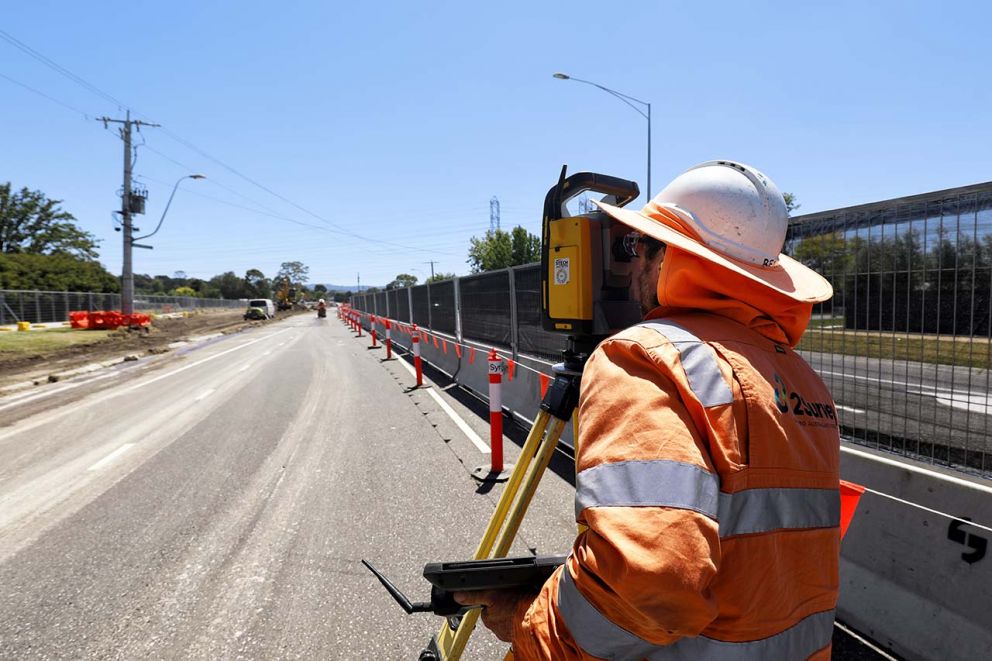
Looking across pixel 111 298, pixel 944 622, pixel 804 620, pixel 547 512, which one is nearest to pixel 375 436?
pixel 547 512

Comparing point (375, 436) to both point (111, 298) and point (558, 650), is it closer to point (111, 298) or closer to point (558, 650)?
point (558, 650)

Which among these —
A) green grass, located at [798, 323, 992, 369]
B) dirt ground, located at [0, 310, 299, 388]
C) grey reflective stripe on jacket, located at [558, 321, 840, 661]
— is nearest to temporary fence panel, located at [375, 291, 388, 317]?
dirt ground, located at [0, 310, 299, 388]

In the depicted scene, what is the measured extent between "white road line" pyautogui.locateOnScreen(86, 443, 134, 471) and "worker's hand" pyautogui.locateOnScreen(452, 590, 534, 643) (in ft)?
19.4

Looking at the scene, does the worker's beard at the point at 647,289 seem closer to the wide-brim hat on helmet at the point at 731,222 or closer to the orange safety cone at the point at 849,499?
the wide-brim hat on helmet at the point at 731,222

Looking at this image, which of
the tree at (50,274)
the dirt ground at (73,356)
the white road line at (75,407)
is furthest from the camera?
the tree at (50,274)

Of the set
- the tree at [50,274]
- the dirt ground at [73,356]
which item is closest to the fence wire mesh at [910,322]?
the dirt ground at [73,356]

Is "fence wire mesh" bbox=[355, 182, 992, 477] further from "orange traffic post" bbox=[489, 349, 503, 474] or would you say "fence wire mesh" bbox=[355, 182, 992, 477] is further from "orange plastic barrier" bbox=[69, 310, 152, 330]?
"orange plastic barrier" bbox=[69, 310, 152, 330]

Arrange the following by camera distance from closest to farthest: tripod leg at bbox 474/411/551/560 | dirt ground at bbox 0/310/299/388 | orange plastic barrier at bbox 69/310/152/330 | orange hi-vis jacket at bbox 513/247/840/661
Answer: orange hi-vis jacket at bbox 513/247/840/661, tripod leg at bbox 474/411/551/560, dirt ground at bbox 0/310/299/388, orange plastic barrier at bbox 69/310/152/330

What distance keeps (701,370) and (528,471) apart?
102 cm

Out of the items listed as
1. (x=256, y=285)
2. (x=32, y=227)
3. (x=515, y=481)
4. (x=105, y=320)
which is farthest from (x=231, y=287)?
(x=515, y=481)

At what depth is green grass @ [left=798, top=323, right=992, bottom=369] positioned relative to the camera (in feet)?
9.05

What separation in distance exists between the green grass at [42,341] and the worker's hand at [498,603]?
862 inches

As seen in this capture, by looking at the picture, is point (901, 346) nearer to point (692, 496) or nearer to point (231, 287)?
point (692, 496)

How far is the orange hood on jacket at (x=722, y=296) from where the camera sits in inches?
43.4
